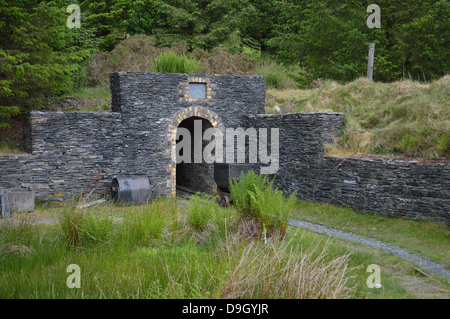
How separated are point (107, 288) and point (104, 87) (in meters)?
14.1

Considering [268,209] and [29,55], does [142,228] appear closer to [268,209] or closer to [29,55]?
[268,209]

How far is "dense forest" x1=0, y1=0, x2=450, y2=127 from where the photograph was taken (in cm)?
1316

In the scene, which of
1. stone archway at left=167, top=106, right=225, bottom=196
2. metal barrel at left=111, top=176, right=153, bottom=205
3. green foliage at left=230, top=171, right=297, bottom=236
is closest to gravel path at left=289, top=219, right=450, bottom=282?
green foliage at left=230, top=171, right=297, bottom=236

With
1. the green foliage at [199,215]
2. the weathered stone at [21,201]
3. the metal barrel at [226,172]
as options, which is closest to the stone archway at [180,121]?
the metal barrel at [226,172]

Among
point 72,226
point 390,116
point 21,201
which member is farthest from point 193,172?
point 72,226

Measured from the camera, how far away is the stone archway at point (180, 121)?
1322cm

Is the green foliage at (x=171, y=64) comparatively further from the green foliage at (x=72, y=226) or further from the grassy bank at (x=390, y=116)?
the green foliage at (x=72, y=226)

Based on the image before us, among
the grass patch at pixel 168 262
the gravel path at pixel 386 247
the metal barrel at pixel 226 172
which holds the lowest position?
the gravel path at pixel 386 247

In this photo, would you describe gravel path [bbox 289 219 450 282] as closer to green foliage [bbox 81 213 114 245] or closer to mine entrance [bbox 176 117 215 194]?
green foliage [bbox 81 213 114 245]

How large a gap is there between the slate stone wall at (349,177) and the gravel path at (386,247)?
1.34m

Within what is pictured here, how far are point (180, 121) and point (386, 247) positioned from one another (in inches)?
290

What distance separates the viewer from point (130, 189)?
11969 millimetres
